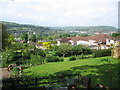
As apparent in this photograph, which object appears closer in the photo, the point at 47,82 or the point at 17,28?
the point at 47,82

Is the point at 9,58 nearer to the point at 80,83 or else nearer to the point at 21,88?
the point at 21,88

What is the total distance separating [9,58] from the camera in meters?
10.1

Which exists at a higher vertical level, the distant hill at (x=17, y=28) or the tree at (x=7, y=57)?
the distant hill at (x=17, y=28)

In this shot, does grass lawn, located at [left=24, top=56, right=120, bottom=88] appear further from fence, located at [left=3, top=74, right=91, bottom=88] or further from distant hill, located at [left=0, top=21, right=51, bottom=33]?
distant hill, located at [left=0, top=21, right=51, bottom=33]

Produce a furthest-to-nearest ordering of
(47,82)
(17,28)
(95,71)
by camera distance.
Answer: (17,28), (95,71), (47,82)

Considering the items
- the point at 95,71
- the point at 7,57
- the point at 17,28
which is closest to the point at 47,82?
the point at 95,71

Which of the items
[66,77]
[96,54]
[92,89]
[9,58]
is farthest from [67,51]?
[92,89]

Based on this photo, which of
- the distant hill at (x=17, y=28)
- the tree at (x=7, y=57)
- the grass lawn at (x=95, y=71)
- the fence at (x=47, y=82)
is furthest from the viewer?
the distant hill at (x=17, y=28)

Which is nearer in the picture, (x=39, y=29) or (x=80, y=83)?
(x=80, y=83)

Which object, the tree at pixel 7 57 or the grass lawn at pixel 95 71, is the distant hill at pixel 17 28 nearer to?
the tree at pixel 7 57

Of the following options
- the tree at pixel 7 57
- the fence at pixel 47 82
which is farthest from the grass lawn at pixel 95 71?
the tree at pixel 7 57

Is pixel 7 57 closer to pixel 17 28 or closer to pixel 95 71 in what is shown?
pixel 95 71

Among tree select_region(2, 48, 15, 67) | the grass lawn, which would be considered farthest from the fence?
tree select_region(2, 48, 15, 67)

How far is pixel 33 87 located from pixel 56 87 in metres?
0.75
